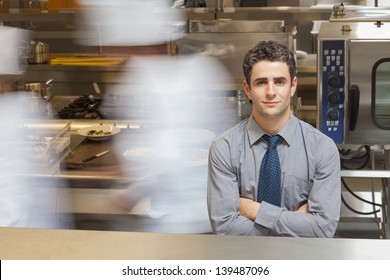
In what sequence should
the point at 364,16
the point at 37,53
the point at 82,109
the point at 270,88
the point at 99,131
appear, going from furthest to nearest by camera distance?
the point at 37,53 → the point at 82,109 → the point at 99,131 → the point at 364,16 → the point at 270,88

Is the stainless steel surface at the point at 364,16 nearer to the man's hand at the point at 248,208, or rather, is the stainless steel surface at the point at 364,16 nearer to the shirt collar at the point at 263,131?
the shirt collar at the point at 263,131

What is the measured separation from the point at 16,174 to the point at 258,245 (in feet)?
5.88

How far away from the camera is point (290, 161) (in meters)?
1.63

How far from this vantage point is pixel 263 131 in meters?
1.64

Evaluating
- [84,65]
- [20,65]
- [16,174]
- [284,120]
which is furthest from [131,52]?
[284,120]

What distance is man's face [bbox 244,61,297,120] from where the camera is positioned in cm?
158

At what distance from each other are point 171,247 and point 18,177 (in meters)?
1.77

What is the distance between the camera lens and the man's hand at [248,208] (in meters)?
1.61

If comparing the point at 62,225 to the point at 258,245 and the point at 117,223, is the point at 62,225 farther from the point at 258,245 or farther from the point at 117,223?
the point at 258,245

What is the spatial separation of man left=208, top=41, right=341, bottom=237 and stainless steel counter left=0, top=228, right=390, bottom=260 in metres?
0.92

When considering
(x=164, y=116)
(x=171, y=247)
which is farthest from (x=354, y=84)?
(x=171, y=247)

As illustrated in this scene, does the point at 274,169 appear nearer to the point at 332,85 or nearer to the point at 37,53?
the point at 332,85

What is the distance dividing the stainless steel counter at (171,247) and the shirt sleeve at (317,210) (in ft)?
2.99

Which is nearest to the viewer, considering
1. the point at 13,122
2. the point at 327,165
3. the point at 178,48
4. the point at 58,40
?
the point at 327,165
